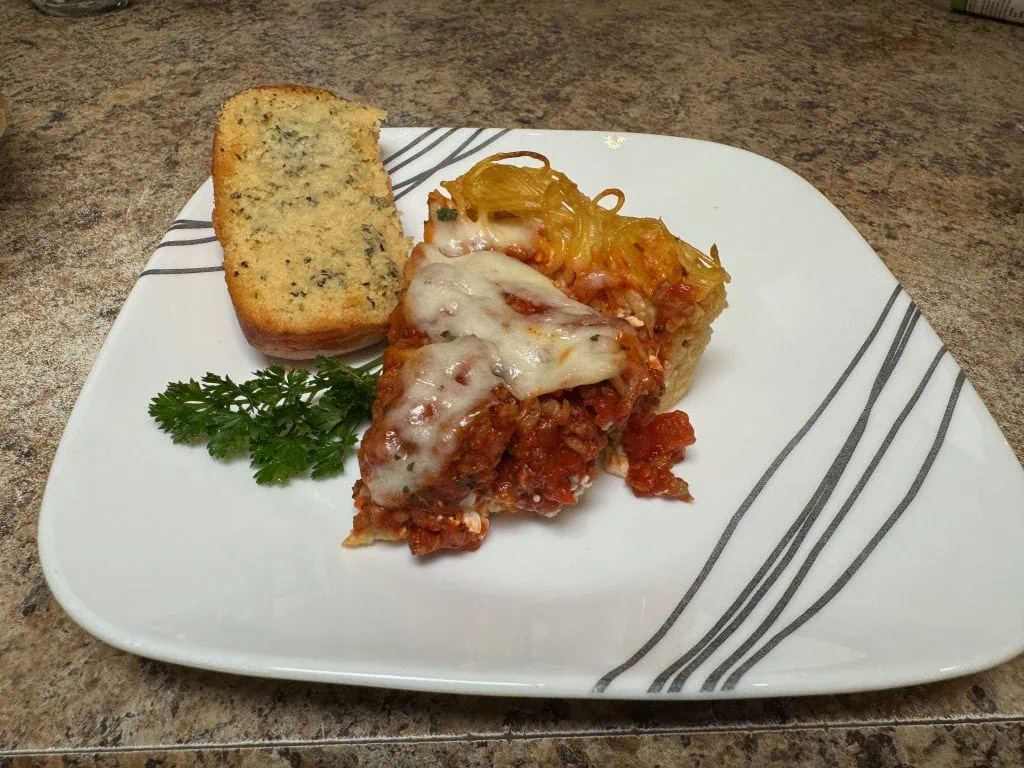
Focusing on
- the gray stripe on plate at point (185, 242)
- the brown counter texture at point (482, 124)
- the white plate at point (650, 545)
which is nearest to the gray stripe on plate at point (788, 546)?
the white plate at point (650, 545)

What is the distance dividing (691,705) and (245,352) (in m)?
1.57

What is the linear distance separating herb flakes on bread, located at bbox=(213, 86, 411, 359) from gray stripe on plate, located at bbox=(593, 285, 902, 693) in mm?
1161

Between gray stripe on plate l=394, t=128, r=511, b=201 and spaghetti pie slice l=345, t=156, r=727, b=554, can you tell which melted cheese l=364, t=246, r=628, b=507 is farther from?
gray stripe on plate l=394, t=128, r=511, b=201

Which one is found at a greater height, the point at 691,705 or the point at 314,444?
the point at 314,444

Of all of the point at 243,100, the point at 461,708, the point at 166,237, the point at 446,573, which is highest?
the point at 243,100

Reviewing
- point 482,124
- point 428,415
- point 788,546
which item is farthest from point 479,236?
point 482,124

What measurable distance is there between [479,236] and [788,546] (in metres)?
1.13

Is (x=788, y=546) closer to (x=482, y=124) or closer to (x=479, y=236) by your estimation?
(x=479, y=236)

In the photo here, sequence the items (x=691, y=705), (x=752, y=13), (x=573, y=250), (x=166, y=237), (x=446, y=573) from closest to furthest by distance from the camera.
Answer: (x=691, y=705) < (x=446, y=573) < (x=573, y=250) < (x=166, y=237) < (x=752, y=13)

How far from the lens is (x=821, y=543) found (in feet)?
5.99

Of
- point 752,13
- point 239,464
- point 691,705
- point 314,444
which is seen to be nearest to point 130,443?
point 239,464

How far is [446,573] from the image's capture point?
1.80 metres

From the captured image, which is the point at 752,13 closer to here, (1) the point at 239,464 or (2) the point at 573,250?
(2) the point at 573,250

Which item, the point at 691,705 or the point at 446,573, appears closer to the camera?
the point at 691,705
